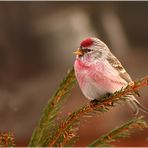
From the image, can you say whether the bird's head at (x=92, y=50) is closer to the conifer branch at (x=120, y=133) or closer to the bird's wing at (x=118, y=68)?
the bird's wing at (x=118, y=68)

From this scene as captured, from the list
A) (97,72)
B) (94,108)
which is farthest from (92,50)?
(94,108)

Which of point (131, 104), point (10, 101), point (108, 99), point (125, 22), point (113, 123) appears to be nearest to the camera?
point (108, 99)

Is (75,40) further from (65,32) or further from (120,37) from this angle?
(120,37)

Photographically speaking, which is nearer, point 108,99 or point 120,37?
point 108,99

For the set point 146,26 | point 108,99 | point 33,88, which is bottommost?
point 33,88

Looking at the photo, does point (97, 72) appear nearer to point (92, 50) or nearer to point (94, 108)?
point (92, 50)

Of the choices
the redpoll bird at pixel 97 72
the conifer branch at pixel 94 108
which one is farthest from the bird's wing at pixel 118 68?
the conifer branch at pixel 94 108

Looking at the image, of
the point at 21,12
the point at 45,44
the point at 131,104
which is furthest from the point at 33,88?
the point at 131,104
